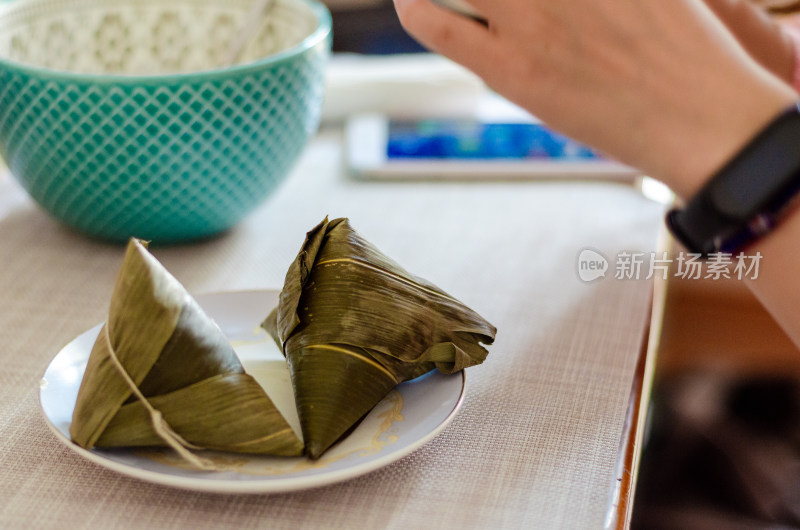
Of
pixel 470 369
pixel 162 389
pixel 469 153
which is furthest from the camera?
pixel 469 153

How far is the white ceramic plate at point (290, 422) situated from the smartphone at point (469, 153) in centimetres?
38

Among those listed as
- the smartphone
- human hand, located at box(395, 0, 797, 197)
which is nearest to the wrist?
human hand, located at box(395, 0, 797, 197)

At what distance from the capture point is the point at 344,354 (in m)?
0.43

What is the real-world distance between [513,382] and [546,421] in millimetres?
44

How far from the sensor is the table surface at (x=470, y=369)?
1.30 ft

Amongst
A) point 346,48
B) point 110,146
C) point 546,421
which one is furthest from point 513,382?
point 346,48

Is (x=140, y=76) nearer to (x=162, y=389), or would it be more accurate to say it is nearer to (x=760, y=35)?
(x=162, y=389)

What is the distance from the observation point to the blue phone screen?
865 mm

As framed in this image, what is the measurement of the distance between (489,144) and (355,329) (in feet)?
1.60

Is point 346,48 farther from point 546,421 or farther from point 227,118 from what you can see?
point 546,421

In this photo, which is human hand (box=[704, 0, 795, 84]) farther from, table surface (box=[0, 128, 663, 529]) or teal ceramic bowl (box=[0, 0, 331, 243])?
teal ceramic bowl (box=[0, 0, 331, 243])

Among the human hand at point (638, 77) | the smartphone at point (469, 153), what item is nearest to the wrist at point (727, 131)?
the human hand at point (638, 77)

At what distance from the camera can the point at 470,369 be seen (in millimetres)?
519
